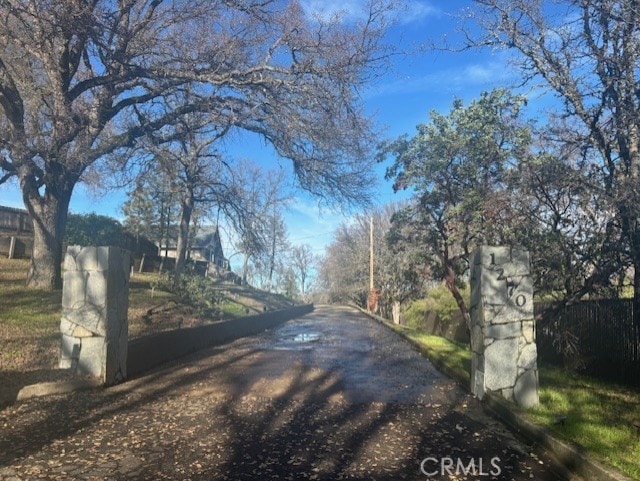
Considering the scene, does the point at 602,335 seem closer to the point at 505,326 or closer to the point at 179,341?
the point at 505,326

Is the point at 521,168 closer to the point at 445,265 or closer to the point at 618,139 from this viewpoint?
the point at 618,139

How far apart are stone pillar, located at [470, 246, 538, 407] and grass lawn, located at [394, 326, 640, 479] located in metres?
0.49

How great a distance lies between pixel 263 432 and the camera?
20.7 ft

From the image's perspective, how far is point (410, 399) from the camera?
8.12m

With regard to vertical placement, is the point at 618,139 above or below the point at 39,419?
above

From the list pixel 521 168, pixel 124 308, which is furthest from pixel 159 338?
pixel 521 168

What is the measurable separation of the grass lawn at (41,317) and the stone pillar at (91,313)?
111cm

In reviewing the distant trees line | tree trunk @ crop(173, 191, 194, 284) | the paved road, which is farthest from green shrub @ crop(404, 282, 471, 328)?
the paved road

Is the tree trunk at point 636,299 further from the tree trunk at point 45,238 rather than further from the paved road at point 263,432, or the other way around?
the tree trunk at point 45,238

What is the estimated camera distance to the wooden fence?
31.4ft

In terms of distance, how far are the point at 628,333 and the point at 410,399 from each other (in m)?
4.29

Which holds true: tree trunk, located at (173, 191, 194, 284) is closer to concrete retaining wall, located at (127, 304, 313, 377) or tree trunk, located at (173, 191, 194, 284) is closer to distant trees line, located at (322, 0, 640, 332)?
concrete retaining wall, located at (127, 304, 313, 377)

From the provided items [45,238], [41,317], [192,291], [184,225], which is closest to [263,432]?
[41,317]

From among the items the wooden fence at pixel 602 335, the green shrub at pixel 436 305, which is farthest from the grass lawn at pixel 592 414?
the green shrub at pixel 436 305
